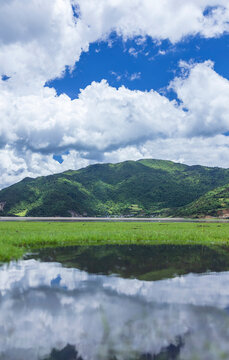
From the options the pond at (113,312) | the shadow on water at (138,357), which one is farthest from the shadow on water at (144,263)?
the shadow on water at (138,357)

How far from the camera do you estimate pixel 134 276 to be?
1661 centimetres

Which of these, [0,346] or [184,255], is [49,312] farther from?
[184,255]

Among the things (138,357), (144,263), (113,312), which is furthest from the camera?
(144,263)

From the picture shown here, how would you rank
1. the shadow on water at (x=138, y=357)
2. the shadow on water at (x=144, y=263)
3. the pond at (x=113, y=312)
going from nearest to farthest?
the shadow on water at (x=138, y=357) < the pond at (x=113, y=312) < the shadow on water at (x=144, y=263)

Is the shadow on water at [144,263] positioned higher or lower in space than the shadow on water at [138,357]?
lower

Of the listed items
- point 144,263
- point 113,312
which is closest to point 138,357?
point 113,312

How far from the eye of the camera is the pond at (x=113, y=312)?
7770 mm

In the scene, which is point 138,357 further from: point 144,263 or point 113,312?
point 144,263

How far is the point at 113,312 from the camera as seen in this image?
35.1ft

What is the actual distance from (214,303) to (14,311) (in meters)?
9.63

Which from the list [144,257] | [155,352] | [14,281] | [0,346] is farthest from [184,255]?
[0,346]

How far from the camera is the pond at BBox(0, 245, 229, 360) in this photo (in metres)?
7.77

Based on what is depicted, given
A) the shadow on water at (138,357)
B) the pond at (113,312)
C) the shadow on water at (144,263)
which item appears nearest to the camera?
the shadow on water at (138,357)

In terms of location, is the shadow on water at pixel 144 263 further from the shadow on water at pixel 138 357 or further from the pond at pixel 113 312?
the shadow on water at pixel 138 357
